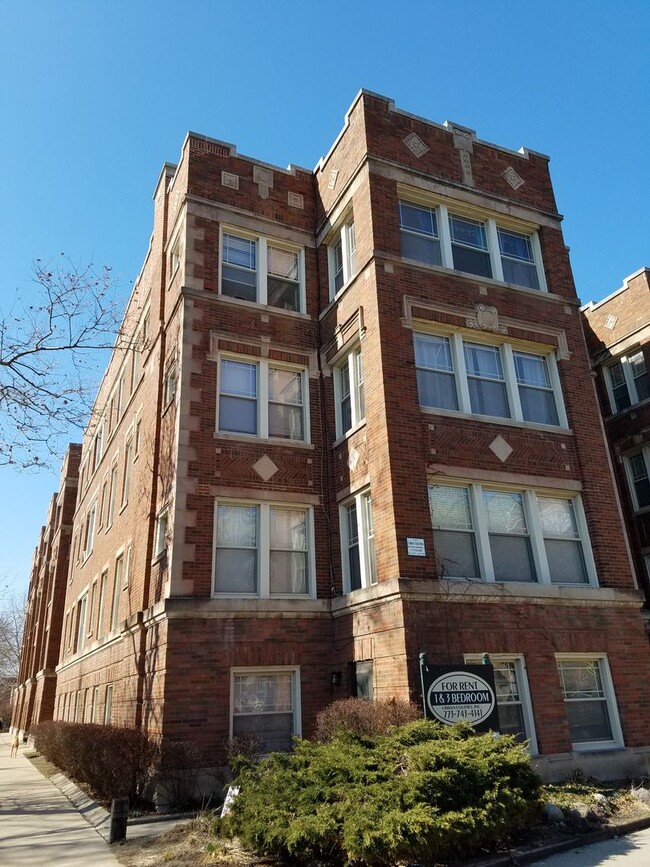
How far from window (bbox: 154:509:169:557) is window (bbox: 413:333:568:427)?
568 cm

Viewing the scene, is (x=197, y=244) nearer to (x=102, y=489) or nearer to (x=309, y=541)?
(x=309, y=541)

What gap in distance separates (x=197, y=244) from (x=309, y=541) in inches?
276

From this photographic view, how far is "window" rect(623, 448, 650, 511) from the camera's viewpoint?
19719 millimetres

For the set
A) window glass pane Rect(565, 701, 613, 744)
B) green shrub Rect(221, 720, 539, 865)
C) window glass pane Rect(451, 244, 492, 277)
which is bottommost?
green shrub Rect(221, 720, 539, 865)

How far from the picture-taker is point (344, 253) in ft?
48.6

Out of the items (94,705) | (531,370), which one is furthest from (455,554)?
(94,705)

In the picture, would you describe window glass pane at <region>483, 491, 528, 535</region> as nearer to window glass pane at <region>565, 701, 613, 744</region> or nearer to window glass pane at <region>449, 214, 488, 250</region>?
window glass pane at <region>565, 701, 613, 744</region>

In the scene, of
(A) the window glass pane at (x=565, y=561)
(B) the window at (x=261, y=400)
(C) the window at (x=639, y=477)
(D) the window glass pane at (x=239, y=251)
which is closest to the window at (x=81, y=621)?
(B) the window at (x=261, y=400)

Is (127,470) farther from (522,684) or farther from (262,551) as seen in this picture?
(522,684)

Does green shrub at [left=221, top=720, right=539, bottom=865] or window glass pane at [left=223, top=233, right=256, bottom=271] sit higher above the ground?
window glass pane at [left=223, top=233, right=256, bottom=271]

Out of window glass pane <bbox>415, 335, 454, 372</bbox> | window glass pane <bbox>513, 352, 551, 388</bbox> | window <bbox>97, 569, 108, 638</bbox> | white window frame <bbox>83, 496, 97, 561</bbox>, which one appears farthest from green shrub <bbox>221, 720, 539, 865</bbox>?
white window frame <bbox>83, 496, 97, 561</bbox>

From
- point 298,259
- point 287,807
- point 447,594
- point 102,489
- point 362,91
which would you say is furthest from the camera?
point 102,489

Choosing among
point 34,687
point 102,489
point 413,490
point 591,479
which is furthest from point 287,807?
point 34,687

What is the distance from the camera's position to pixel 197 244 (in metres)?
14.6
